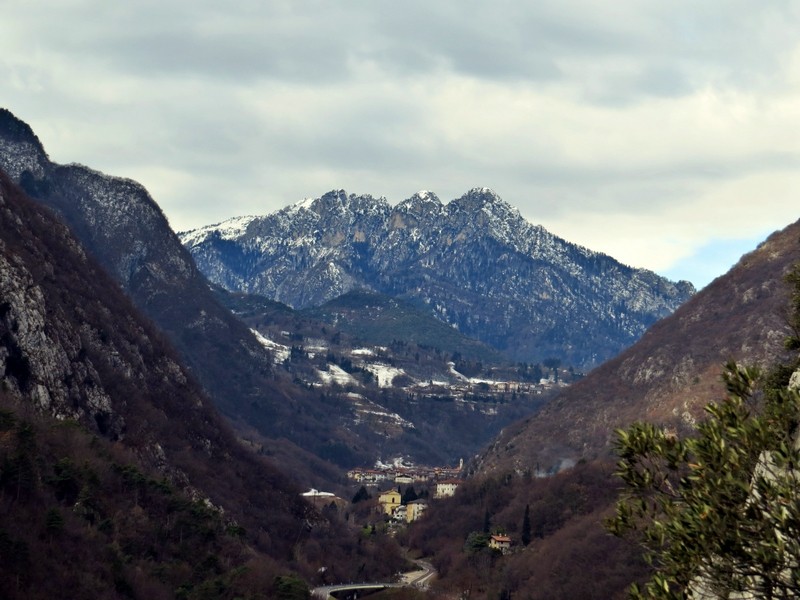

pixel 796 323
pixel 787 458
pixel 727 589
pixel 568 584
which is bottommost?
pixel 568 584

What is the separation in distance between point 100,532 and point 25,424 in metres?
19.7

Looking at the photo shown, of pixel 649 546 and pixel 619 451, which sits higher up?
pixel 619 451

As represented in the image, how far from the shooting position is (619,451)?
34.3 metres

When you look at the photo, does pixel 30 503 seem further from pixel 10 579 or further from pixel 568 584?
pixel 568 584

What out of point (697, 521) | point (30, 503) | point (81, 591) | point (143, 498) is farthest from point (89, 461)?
point (697, 521)

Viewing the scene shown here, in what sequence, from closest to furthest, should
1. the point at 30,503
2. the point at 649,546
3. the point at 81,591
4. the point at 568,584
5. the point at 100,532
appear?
the point at 649,546 → the point at 81,591 → the point at 30,503 → the point at 100,532 → the point at 568,584

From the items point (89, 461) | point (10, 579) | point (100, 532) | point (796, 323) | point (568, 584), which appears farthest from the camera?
point (568, 584)

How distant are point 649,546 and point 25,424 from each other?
147 m

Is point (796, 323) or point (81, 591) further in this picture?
point (81, 591)

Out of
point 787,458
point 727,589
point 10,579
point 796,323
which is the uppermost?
point 796,323

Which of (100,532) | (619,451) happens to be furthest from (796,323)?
(100,532)

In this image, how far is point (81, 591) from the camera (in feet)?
437

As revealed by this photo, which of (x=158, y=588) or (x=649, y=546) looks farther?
(x=158, y=588)

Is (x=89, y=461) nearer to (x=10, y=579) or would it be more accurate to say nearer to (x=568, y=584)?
(x=10, y=579)
